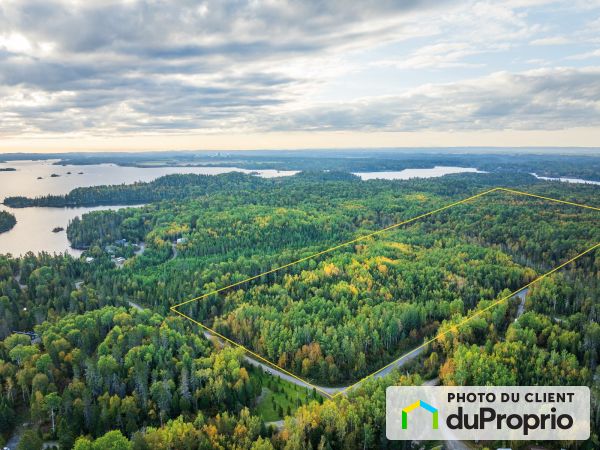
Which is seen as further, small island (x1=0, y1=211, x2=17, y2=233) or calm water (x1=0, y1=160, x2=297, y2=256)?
small island (x1=0, y1=211, x2=17, y2=233)

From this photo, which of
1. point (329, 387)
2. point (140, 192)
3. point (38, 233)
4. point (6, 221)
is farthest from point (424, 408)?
point (140, 192)

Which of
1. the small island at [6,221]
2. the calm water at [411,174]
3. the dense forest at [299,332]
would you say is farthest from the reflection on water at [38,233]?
the calm water at [411,174]

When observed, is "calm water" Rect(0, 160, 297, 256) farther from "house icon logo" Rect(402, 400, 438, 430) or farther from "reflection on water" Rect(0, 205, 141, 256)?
"house icon logo" Rect(402, 400, 438, 430)

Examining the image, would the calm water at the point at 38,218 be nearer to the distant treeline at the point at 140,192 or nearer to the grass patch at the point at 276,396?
the distant treeline at the point at 140,192

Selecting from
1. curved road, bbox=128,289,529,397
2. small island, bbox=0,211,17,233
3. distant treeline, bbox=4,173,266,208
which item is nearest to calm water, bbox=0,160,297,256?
small island, bbox=0,211,17,233

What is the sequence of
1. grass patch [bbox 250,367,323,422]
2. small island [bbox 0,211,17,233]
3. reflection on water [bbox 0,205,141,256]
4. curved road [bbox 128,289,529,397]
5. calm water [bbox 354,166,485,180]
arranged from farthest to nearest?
1. calm water [bbox 354,166,485,180]
2. small island [bbox 0,211,17,233]
3. reflection on water [bbox 0,205,141,256]
4. curved road [bbox 128,289,529,397]
5. grass patch [bbox 250,367,323,422]

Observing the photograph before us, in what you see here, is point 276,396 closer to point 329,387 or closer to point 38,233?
point 329,387

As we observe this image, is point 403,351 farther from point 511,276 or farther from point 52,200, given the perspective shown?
point 52,200
